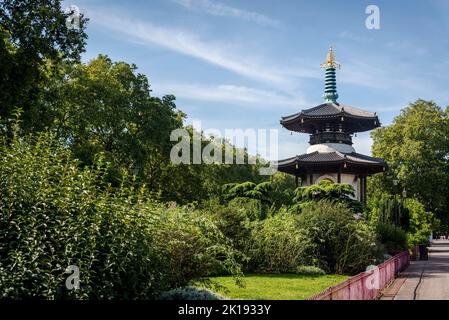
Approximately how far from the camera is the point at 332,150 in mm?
37688

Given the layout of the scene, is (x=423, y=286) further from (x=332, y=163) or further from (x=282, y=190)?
(x=282, y=190)

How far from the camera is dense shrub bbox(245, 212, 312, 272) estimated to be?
67.4 feet

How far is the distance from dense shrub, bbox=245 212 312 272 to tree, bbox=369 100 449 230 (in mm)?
37081

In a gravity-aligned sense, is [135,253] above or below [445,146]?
below

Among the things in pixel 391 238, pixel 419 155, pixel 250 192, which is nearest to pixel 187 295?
pixel 250 192

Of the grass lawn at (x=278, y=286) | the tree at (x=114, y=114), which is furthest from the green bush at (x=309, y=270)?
the tree at (x=114, y=114)

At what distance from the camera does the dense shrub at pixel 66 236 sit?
768 centimetres

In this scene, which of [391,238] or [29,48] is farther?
[391,238]

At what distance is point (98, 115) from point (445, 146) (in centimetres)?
4111

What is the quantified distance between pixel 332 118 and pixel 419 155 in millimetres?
21472

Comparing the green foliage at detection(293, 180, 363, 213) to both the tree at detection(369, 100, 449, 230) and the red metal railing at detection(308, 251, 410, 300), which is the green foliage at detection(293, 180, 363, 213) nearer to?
the red metal railing at detection(308, 251, 410, 300)
